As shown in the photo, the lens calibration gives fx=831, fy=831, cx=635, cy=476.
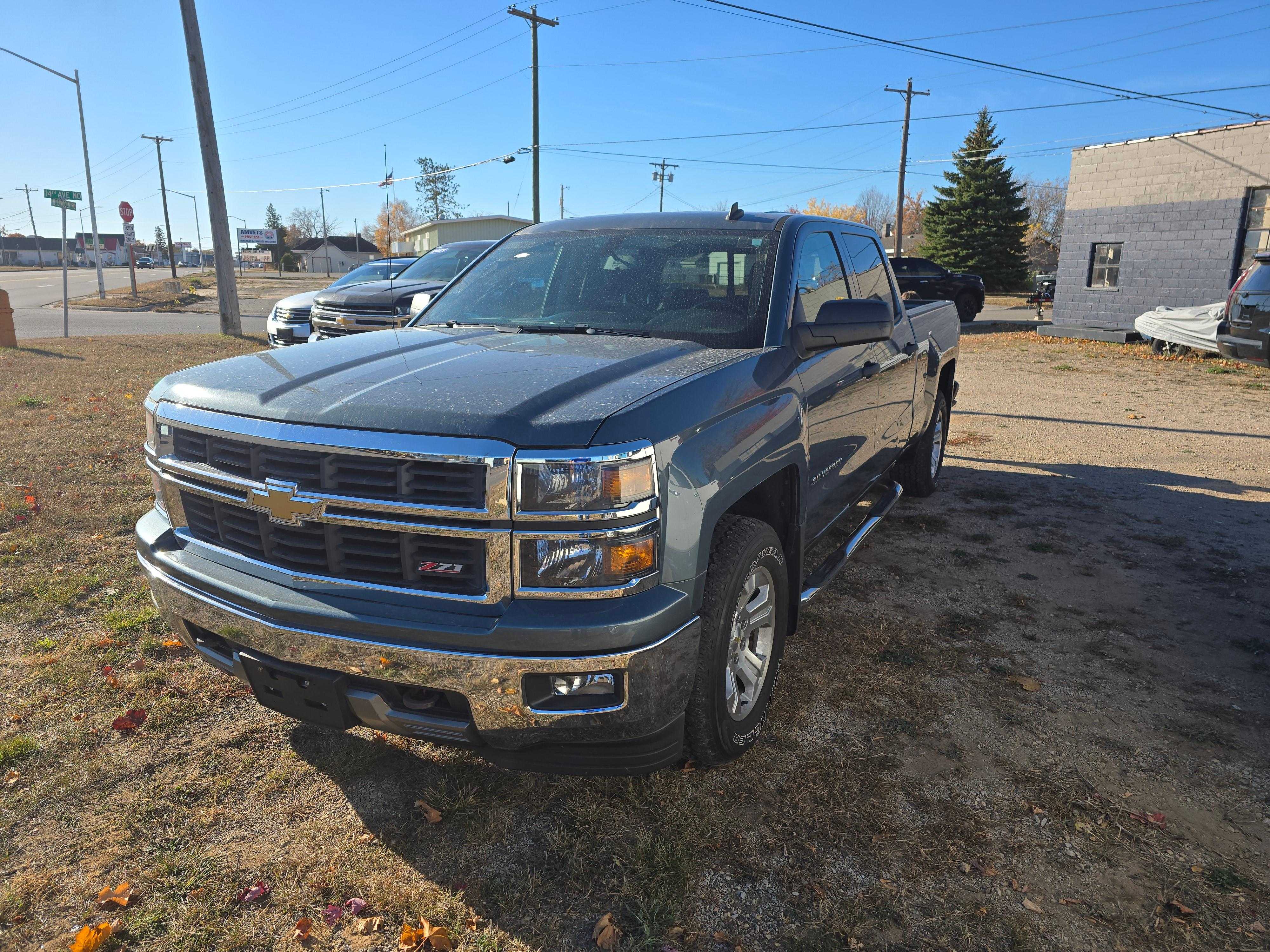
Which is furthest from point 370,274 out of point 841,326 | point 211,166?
point 841,326

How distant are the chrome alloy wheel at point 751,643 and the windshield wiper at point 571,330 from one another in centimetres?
108

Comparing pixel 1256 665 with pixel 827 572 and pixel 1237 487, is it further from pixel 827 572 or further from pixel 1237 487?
pixel 1237 487

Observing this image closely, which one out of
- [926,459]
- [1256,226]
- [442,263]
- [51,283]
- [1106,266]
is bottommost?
[926,459]

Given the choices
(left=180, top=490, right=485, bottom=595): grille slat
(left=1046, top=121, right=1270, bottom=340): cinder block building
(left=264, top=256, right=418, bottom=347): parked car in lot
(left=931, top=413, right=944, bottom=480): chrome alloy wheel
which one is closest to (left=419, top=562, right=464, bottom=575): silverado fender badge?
(left=180, top=490, right=485, bottom=595): grille slat

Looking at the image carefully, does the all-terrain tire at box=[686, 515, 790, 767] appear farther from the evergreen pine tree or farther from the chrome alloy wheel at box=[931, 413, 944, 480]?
the evergreen pine tree

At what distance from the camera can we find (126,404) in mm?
9820

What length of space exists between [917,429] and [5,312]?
16727 millimetres

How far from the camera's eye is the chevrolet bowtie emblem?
7.70 feet

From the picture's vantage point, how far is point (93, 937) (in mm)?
2242

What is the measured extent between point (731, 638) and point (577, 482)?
3.02 feet

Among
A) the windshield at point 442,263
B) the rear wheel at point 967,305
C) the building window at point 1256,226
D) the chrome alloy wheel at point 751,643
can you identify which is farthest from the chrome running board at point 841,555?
the rear wheel at point 967,305

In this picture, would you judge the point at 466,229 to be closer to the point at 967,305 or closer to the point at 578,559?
the point at 967,305

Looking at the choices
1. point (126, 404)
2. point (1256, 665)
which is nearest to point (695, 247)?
point (1256, 665)

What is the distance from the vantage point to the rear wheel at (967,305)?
23734mm
